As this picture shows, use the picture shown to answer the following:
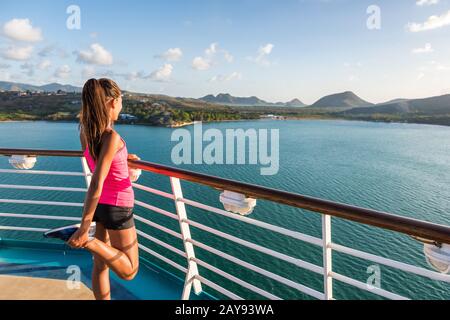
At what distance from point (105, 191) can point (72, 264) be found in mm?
1321

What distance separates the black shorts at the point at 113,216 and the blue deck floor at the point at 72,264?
839 mm

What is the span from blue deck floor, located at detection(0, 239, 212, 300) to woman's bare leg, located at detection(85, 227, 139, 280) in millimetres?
694

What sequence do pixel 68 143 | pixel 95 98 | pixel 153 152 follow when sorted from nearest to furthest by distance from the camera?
pixel 95 98
pixel 153 152
pixel 68 143

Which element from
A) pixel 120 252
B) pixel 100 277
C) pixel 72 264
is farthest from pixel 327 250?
pixel 72 264

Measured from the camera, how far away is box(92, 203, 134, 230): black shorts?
1278mm

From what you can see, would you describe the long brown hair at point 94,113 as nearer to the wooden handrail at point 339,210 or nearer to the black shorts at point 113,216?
the black shorts at point 113,216

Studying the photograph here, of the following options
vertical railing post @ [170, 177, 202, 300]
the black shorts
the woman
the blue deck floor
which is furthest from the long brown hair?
the blue deck floor

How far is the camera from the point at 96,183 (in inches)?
44.4

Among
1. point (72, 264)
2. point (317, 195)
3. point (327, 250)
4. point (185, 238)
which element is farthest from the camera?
point (317, 195)

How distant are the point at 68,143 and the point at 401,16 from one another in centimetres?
3285

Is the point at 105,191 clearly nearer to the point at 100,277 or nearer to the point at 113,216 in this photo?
the point at 113,216
